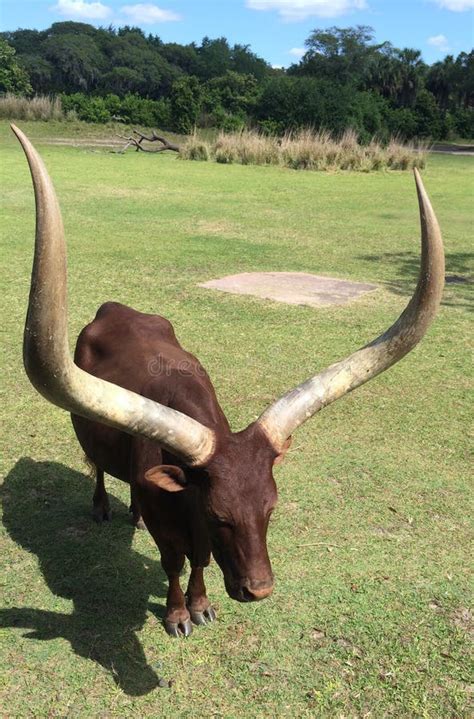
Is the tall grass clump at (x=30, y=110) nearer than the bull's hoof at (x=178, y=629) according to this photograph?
No

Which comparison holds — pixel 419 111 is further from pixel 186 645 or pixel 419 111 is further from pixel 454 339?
pixel 186 645

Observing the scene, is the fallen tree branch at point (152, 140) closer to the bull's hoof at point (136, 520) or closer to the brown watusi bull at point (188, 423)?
the bull's hoof at point (136, 520)

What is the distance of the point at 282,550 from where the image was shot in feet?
12.5

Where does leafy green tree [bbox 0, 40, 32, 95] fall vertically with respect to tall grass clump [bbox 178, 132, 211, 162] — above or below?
above

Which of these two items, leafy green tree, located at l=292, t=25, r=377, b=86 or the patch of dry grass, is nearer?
the patch of dry grass

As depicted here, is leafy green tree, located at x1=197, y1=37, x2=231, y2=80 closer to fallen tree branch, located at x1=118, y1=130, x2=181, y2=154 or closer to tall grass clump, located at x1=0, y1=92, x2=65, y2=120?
tall grass clump, located at x1=0, y1=92, x2=65, y2=120

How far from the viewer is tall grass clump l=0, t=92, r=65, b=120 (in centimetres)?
3481

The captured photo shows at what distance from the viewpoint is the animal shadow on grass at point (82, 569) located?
311cm

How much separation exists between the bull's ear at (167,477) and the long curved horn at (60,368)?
13cm

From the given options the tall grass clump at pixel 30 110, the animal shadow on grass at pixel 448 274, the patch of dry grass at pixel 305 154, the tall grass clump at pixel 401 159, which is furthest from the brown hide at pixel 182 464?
the tall grass clump at pixel 30 110

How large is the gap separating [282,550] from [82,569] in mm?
1071

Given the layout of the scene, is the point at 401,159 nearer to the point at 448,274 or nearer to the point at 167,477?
the point at 448,274

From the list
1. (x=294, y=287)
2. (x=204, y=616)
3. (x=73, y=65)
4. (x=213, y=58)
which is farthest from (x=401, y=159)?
(x=213, y=58)

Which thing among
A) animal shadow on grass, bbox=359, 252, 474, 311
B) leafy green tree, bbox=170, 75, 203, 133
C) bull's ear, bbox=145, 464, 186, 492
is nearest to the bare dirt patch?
animal shadow on grass, bbox=359, 252, 474, 311
